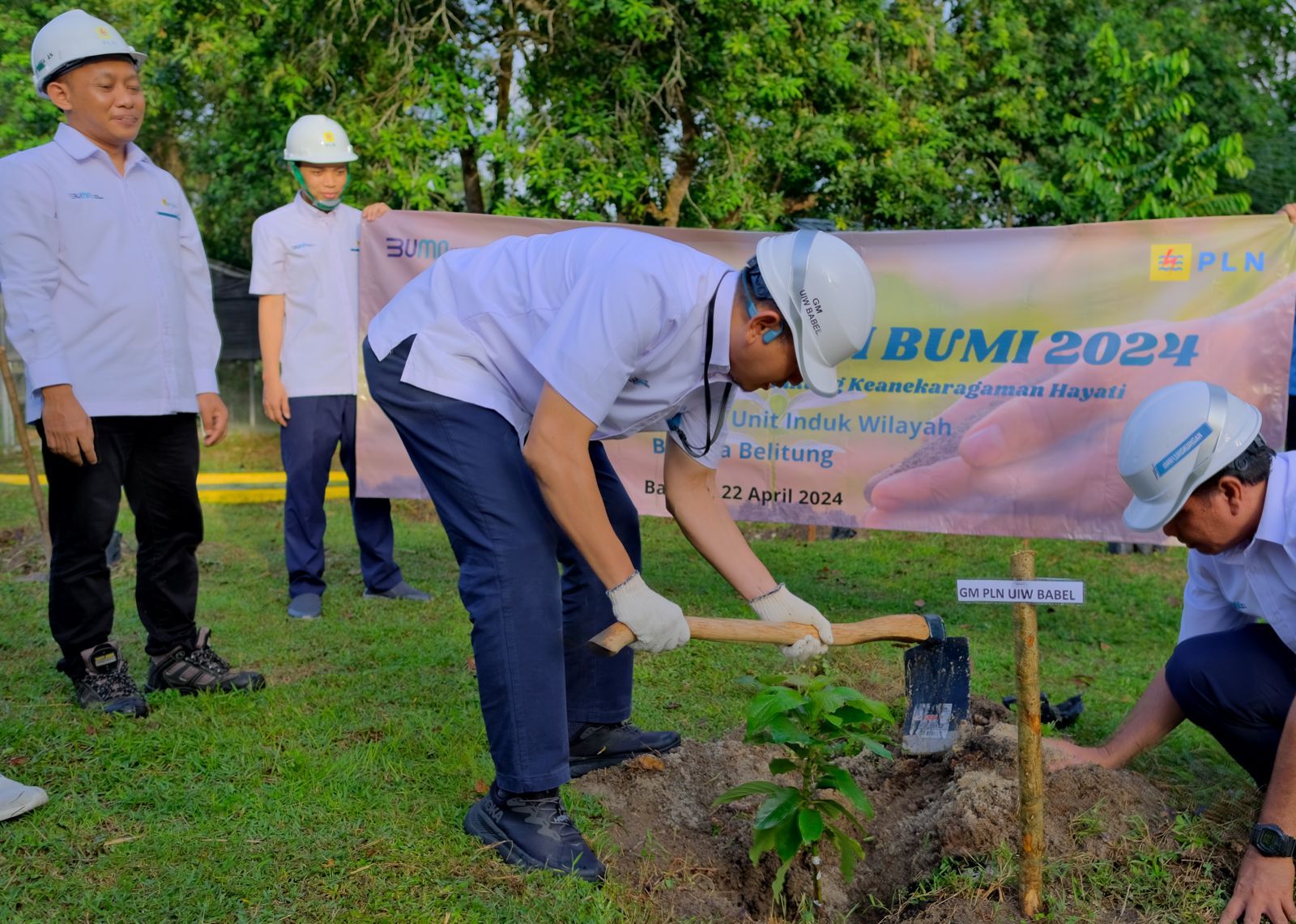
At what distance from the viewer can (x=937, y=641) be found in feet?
11.2

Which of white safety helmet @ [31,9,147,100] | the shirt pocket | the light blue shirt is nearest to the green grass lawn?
the light blue shirt

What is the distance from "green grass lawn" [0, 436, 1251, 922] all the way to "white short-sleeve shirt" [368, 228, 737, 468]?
4.09 ft

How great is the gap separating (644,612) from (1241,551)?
1562 mm

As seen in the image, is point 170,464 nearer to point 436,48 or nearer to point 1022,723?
point 1022,723

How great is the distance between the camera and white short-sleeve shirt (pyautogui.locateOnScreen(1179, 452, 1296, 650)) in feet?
8.56

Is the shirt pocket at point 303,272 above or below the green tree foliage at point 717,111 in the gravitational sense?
below

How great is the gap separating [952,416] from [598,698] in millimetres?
2788

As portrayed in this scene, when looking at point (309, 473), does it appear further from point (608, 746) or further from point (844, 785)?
point (844, 785)

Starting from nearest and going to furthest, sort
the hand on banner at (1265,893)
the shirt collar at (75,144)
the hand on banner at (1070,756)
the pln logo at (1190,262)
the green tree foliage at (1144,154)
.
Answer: the hand on banner at (1265,893), the hand on banner at (1070,756), the shirt collar at (75,144), the pln logo at (1190,262), the green tree foliage at (1144,154)

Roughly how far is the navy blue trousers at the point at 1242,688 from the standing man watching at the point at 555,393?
3.45 ft

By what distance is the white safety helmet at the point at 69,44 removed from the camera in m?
3.63

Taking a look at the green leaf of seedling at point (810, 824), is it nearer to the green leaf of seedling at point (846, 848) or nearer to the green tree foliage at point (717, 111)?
the green leaf of seedling at point (846, 848)

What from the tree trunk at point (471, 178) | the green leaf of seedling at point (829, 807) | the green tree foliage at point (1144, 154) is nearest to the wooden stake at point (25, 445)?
the tree trunk at point (471, 178)

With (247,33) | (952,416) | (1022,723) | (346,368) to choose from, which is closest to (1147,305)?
(952,416)
